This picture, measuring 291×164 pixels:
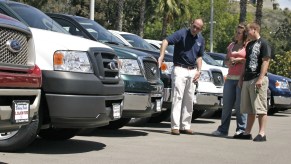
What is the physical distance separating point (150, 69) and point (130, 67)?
51 cm

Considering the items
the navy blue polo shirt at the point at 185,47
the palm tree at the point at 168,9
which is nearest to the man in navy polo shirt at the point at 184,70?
the navy blue polo shirt at the point at 185,47

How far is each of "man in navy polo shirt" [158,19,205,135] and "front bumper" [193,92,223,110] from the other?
4.47 feet

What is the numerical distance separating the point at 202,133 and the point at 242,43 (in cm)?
176

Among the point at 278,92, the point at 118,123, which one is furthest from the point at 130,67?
the point at 278,92

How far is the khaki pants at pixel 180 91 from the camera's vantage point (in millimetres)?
9852

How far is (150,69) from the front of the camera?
9.38 metres

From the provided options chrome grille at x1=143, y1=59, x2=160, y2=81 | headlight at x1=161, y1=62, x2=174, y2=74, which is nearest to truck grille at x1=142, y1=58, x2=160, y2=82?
chrome grille at x1=143, y1=59, x2=160, y2=81

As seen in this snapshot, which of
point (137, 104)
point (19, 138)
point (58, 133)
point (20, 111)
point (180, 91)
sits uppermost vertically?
point (20, 111)

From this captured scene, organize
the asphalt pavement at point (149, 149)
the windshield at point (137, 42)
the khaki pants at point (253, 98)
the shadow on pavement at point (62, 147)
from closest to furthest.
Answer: the asphalt pavement at point (149, 149), the shadow on pavement at point (62, 147), the khaki pants at point (253, 98), the windshield at point (137, 42)

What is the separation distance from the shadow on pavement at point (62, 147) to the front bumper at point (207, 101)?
3589mm

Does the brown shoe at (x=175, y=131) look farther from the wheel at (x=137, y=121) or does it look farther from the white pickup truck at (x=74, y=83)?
the white pickup truck at (x=74, y=83)

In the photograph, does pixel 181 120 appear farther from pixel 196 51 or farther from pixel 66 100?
pixel 66 100

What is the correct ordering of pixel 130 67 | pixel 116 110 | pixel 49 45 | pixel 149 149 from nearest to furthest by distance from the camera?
pixel 49 45 → pixel 116 110 → pixel 149 149 → pixel 130 67

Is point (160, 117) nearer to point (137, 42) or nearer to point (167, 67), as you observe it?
point (167, 67)
